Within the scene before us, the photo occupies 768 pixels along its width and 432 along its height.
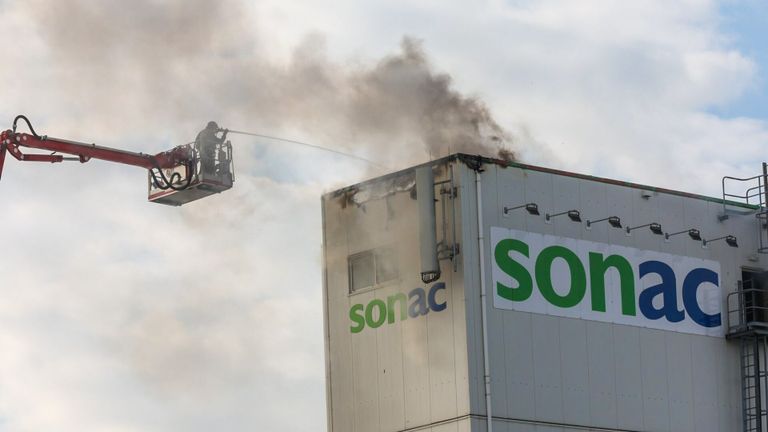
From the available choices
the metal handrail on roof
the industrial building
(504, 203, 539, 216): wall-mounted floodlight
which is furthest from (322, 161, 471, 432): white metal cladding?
the metal handrail on roof

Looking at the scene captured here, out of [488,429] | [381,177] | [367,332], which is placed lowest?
[488,429]

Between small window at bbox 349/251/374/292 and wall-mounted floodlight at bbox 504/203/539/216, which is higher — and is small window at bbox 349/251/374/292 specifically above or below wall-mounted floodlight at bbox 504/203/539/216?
below

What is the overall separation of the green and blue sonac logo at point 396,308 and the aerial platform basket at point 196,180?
17.0 feet

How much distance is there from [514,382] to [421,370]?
2570mm

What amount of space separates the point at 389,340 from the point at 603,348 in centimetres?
592

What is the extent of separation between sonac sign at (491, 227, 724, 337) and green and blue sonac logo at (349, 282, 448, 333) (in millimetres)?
1676

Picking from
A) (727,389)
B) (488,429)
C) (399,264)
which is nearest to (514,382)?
(488,429)

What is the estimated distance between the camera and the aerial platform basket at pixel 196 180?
48281mm

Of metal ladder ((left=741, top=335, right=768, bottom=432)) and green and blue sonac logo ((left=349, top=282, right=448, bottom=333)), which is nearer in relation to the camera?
green and blue sonac logo ((left=349, top=282, right=448, bottom=333))

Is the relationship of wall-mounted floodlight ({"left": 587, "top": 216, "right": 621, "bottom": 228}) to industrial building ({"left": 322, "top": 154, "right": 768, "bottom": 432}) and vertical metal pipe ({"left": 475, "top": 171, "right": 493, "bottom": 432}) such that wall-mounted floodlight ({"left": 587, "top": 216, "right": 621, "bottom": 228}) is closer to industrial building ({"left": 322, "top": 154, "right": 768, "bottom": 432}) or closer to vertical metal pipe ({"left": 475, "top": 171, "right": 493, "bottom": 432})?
industrial building ({"left": 322, "top": 154, "right": 768, "bottom": 432})

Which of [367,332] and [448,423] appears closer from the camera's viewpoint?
[448,423]

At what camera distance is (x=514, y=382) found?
151ft

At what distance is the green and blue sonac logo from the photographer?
46750 millimetres

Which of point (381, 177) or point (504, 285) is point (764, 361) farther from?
point (381, 177)
